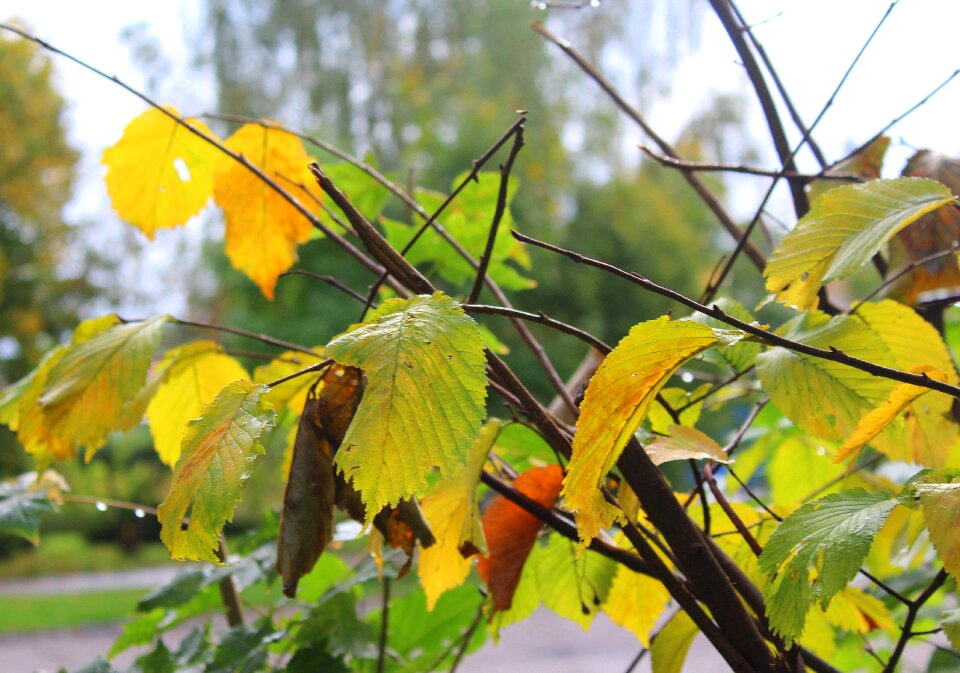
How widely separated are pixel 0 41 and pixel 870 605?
33.2 ft

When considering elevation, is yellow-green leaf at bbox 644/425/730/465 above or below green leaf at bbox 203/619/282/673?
above

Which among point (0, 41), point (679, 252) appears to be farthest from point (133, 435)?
point (679, 252)

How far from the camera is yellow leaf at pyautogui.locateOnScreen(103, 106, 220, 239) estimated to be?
1.84ft

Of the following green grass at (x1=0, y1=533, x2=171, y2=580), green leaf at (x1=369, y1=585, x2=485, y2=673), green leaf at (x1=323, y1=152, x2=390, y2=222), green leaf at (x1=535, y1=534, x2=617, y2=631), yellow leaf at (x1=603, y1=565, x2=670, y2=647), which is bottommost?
green grass at (x1=0, y1=533, x2=171, y2=580)

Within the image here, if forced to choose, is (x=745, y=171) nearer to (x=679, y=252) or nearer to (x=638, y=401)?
(x=638, y=401)

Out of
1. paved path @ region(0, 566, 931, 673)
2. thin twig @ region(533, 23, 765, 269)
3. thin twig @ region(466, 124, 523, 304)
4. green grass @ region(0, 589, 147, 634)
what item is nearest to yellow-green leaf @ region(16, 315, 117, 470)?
thin twig @ region(466, 124, 523, 304)

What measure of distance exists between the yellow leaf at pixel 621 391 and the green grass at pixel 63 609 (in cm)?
575

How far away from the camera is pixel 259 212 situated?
560mm

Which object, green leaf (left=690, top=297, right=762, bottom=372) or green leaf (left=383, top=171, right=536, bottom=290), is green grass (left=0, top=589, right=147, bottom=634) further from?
green leaf (left=690, top=297, right=762, bottom=372)

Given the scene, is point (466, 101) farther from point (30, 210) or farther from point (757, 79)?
point (757, 79)

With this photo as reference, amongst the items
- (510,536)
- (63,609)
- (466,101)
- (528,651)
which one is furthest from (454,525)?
(466,101)

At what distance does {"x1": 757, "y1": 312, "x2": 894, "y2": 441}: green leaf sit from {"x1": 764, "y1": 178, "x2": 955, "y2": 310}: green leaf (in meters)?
0.02

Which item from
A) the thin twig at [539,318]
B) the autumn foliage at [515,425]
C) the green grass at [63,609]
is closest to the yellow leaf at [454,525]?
the autumn foliage at [515,425]

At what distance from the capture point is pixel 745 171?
431mm
